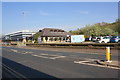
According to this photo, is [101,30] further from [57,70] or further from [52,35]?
[57,70]

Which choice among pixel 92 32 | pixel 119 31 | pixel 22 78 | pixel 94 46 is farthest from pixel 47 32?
pixel 22 78

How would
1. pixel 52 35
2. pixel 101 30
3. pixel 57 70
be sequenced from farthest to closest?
pixel 101 30 → pixel 52 35 → pixel 57 70

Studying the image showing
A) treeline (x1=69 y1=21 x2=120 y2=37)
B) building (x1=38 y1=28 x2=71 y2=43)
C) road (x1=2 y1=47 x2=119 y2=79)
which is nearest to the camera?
road (x1=2 y1=47 x2=119 y2=79)

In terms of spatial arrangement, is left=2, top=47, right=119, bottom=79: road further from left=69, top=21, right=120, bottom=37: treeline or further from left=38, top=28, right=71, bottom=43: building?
left=69, top=21, right=120, bottom=37: treeline

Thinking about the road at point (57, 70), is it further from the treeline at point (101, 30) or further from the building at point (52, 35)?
the treeline at point (101, 30)

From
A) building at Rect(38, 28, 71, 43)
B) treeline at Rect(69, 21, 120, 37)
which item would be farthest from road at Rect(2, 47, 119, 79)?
treeline at Rect(69, 21, 120, 37)

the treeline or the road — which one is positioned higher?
the treeline

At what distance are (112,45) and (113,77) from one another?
753 inches

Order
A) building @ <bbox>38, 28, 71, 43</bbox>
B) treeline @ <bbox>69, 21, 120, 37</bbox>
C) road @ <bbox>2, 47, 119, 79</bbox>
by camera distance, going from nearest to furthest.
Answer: road @ <bbox>2, 47, 119, 79</bbox>, building @ <bbox>38, 28, 71, 43</bbox>, treeline @ <bbox>69, 21, 120, 37</bbox>

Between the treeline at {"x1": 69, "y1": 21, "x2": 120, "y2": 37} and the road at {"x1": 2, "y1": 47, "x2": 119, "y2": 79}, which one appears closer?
the road at {"x1": 2, "y1": 47, "x2": 119, "y2": 79}

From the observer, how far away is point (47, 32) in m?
82.3

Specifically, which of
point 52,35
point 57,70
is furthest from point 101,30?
point 57,70

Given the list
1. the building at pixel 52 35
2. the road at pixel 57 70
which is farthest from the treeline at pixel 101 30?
the road at pixel 57 70

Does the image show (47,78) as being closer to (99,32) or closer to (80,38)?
(80,38)
